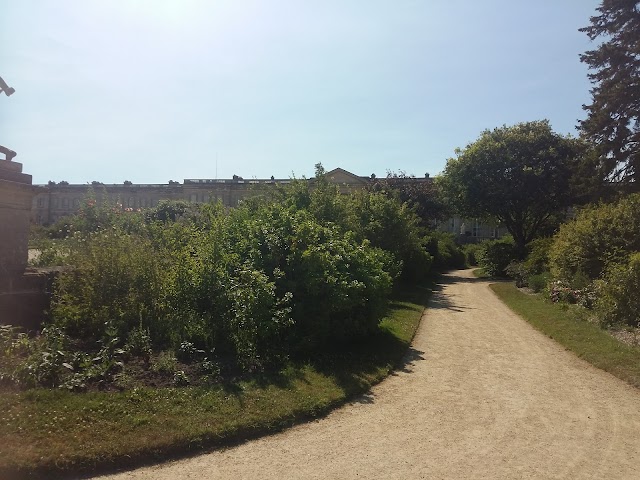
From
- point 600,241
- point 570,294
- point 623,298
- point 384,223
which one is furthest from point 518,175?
point 623,298

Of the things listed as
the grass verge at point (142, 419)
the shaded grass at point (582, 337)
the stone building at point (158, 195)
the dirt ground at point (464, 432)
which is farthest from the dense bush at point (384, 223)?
the stone building at point (158, 195)

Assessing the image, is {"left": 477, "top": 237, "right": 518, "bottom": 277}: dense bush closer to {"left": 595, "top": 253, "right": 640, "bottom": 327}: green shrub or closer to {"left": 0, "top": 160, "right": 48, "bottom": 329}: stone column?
{"left": 595, "top": 253, "right": 640, "bottom": 327}: green shrub

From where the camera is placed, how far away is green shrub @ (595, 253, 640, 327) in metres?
13.1

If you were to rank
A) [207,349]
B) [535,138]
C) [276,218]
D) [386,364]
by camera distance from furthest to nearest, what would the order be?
[535,138] → [276,218] → [386,364] → [207,349]

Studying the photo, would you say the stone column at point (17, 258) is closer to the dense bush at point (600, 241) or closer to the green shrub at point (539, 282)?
the dense bush at point (600, 241)

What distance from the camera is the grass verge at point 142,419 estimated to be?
5.04m

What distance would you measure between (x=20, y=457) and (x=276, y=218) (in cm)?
737

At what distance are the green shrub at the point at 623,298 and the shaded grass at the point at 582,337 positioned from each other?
490 mm

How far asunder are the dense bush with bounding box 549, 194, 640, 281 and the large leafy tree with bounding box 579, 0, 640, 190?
7.65 meters

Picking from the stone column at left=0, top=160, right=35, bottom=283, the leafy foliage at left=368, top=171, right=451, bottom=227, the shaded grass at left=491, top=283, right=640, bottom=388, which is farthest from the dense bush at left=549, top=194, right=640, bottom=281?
the leafy foliage at left=368, top=171, right=451, bottom=227

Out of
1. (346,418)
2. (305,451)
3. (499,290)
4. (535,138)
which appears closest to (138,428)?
(305,451)

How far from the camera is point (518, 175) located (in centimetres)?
3803

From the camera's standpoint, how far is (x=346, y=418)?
6.88 meters

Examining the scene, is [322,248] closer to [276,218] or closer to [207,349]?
[276,218]
